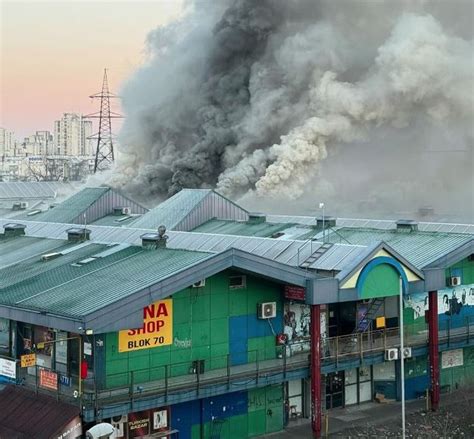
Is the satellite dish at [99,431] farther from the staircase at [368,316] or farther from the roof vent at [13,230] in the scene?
the roof vent at [13,230]

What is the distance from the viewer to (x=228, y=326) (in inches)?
1135

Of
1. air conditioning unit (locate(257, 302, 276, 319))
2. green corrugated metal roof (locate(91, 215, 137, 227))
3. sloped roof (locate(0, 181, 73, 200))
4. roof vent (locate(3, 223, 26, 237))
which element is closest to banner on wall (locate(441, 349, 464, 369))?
air conditioning unit (locate(257, 302, 276, 319))

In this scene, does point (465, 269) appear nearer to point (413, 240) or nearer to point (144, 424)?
point (413, 240)

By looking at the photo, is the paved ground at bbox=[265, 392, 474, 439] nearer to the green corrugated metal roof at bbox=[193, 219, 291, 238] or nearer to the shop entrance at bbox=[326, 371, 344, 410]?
the shop entrance at bbox=[326, 371, 344, 410]

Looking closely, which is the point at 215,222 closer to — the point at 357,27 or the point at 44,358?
the point at 44,358

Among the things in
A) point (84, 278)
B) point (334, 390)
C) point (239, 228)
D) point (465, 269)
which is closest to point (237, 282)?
point (84, 278)

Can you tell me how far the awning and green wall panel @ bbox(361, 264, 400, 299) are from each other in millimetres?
10677

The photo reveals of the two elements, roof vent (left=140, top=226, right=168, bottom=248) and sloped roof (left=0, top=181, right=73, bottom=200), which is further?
sloped roof (left=0, top=181, right=73, bottom=200)

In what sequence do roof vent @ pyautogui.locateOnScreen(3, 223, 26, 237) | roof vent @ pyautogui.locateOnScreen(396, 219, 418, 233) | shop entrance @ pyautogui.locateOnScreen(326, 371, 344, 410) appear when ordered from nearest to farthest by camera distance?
1. shop entrance @ pyautogui.locateOnScreen(326, 371, 344, 410)
2. roof vent @ pyautogui.locateOnScreen(396, 219, 418, 233)
3. roof vent @ pyautogui.locateOnScreen(3, 223, 26, 237)

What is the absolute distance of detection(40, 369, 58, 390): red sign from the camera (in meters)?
25.5

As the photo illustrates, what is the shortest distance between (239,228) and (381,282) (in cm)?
1603

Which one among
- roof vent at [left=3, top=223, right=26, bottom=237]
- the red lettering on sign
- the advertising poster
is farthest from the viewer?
roof vent at [left=3, top=223, right=26, bottom=237]

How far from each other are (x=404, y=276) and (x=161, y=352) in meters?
9.02

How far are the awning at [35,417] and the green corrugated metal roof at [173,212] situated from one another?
2093 cm
